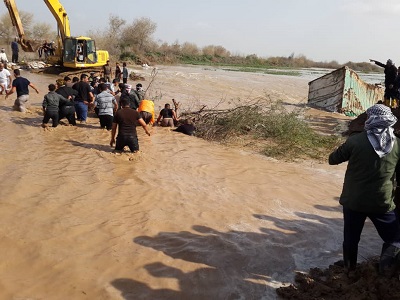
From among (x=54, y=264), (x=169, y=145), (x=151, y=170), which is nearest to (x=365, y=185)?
(x=54, y=264)

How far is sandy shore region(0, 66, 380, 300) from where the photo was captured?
3.64 meters

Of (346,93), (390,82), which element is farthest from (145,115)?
(346,93)

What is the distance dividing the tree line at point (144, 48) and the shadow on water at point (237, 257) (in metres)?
30.6

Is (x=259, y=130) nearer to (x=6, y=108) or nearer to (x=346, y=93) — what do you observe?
(x=6, y=108)

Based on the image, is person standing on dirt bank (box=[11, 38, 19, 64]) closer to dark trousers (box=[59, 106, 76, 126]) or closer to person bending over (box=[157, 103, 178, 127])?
dark trousers (box=[59, 106, 76, 126])

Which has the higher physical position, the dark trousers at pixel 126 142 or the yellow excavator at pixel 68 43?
the yellow excavator at pixel 68 43

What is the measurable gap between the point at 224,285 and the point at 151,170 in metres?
3.55

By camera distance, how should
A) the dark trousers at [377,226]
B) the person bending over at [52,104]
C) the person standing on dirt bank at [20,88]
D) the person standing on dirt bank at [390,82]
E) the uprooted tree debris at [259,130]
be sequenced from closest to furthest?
1. the dark trousers at [377,226]
2. the person bending over at [52,104]
3. the uprooted tree debris at [259,130]
4. the person standing on dirt bank at [20,88]
5. the person standing on dirt bank at [390,82]

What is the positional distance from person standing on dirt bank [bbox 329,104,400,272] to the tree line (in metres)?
31.9

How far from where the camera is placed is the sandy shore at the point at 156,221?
3.64 m

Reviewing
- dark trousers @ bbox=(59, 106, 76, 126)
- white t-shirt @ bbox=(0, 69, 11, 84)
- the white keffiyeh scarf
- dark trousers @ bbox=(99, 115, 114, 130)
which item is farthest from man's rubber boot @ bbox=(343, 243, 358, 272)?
white t-shirt @ bbox=(0, 69, 11, 84)

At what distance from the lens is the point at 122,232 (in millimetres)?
4492

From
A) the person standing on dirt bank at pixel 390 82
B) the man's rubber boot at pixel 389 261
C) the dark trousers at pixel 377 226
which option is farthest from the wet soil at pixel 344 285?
the person standing on dirt bank at pixel 390 82

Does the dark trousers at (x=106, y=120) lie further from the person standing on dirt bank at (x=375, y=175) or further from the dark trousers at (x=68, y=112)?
the person standing on dirt bank at (x=375, y=175)
